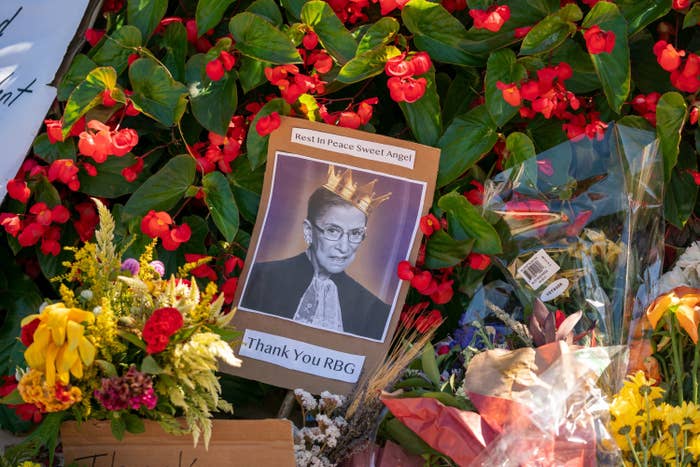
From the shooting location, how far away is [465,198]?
1305 millimetres

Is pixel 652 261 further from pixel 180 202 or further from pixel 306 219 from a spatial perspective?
pixel 180 202

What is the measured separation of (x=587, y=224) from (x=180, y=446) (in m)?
0.67

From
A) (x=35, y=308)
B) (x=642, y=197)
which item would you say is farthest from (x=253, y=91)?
(x=642, y=197)

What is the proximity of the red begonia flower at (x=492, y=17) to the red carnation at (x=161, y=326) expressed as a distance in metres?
0.60

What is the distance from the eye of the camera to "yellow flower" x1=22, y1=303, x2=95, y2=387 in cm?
98

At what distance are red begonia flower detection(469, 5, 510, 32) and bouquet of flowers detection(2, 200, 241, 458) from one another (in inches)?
21.2

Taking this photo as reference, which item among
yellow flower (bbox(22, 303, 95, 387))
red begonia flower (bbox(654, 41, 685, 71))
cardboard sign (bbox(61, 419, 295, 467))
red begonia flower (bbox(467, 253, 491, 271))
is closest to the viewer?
yellow flower (bbox(22, 303, 95, 387))

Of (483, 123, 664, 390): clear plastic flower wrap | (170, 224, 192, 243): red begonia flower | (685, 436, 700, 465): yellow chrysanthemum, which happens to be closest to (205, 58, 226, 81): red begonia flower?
(170, 224, 192, 243): red begonia flower

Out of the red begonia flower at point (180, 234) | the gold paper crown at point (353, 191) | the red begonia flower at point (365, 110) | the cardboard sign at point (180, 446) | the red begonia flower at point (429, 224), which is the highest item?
the red begonia flower at point (365, 110)

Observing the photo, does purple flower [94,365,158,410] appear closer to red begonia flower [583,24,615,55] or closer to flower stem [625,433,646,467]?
flower stem [625,433,646,467]

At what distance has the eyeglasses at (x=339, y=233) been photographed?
141cm

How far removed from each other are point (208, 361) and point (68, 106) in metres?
0.54

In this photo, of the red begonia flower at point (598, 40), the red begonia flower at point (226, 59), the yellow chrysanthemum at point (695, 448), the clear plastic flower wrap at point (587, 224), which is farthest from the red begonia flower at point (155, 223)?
the yellow chrysanthemum at point (695, 448)

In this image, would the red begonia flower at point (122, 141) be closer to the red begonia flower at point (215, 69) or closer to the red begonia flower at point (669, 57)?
the red begonia flower at point (215, 69)
